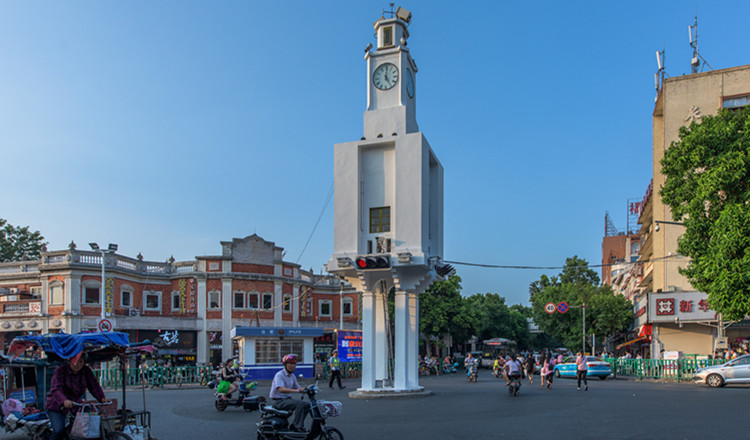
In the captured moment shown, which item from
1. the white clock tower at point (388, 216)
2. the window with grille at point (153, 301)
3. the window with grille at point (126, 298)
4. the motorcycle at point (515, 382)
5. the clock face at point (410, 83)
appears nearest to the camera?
the motorcycle at point (515, 382)

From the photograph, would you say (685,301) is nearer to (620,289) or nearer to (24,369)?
(24,369)

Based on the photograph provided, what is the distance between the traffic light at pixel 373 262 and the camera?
21.8 meters

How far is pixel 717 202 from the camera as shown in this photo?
958 inches

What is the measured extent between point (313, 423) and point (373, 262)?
1245cm

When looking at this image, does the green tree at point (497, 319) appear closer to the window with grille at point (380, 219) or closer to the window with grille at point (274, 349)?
the window with grille at point (274, 349)

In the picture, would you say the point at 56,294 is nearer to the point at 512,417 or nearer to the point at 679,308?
the point at 512,417

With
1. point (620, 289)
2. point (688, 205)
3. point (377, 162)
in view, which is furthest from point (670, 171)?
point (620, 289)

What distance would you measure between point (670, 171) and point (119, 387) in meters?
26.9

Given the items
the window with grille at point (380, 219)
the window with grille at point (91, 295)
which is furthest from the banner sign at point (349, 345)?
the window with grille at point (91, 295)

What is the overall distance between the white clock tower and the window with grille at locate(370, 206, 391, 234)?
37 millimetres

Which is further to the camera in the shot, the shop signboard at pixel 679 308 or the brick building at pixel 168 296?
the brick building at pixel 168 296

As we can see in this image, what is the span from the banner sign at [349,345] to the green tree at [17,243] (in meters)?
34.6

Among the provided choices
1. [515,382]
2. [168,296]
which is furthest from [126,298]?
[515,382]

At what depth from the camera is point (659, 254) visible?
4078 centimetres
